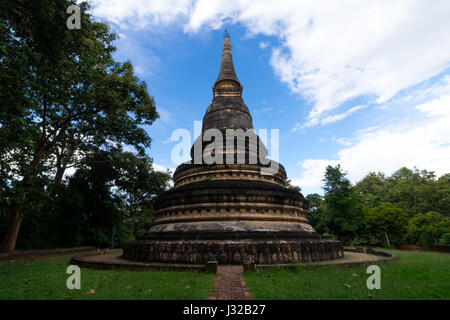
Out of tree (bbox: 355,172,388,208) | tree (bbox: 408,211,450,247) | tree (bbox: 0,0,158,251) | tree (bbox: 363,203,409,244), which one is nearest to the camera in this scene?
tree (bbox: 0,0,158,251)

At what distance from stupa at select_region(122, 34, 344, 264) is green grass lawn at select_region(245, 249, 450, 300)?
183 cm

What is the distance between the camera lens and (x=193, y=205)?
1204 cm

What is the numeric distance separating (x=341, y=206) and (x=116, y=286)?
23.3 metres

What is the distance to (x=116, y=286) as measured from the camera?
5.78 metres

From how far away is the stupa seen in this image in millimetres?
9164

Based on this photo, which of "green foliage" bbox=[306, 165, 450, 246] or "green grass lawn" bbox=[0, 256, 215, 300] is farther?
"green foliage" bbox=[306, 165, 450, 246]

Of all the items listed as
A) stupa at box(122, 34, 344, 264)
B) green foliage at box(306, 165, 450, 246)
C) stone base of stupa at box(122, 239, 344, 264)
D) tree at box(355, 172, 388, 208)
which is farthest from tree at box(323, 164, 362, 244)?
tree at box(355, 172, 388, 208)

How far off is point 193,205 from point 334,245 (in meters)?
7.13

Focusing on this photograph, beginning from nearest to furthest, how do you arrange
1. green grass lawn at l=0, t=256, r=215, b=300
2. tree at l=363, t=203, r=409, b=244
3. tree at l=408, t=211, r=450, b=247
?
1. green grass lawn at l=0, t=256, r=215, b=300
2. tree at l=408, t=211, r=450, b=247
3. tree at l=363, t=203, r=409, b=244

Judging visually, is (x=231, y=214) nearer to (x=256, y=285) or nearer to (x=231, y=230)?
(x=231, y=230)

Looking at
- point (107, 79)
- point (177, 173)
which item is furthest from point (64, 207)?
point (107, 79)

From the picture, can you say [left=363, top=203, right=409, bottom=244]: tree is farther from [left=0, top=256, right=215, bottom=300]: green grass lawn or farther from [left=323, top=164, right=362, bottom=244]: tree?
[left=0, top=256, right=215, bottom=300]: green grass lawn

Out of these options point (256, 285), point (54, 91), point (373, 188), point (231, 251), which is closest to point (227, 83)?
point (54, 91)
